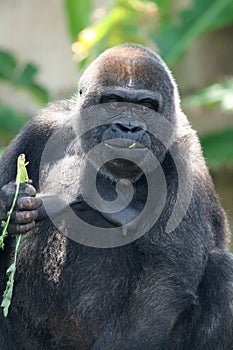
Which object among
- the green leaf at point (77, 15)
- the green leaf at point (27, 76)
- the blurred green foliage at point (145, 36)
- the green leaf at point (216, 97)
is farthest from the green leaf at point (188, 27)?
the green leaf at point (27, 76)

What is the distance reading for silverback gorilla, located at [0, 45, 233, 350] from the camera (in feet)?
17.6

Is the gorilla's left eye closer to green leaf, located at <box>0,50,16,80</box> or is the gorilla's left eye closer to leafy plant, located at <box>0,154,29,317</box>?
leafy plant, located at <box>0,154,29,317</box>

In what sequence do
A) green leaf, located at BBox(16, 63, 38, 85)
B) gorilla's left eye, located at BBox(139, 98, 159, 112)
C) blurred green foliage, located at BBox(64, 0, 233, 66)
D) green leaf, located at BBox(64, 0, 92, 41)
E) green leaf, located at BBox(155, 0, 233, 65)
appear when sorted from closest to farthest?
Answer: gorilla's left eye, located at BBox(139, 98, 159, 112)
blurred green foliage, located at BBox(64, 0, 233, 66)
green leaf, located at BBox(155, 0, 233, 65)
green leaf, located at BBox(64, 0, 92, 41)
green leaf, located at BBox(16, 63, 38, 85)

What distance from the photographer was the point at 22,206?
17.2 ft

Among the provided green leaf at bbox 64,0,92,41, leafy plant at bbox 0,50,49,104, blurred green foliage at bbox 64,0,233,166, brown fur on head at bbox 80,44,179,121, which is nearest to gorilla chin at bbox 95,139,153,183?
brown fur on head at bbox 80,44,179,121

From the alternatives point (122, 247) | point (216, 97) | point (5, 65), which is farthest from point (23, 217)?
point (5, 65)

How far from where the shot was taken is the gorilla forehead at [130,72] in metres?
5.52

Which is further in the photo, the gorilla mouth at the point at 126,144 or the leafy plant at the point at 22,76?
the leafy plant at the point at 22,76

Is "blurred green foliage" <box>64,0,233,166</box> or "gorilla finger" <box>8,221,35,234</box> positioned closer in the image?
"gorilla finger" <box>8,221,35,234</box>

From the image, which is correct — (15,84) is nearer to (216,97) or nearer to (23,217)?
(216,97)

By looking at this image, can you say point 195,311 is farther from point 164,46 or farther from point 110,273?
point 164,46

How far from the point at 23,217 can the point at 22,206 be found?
0.06 meters

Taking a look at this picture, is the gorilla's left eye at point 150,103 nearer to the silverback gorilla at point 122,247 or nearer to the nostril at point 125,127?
the silverback gorilla at point 122,247

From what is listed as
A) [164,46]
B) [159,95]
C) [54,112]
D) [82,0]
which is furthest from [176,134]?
[82,0]
